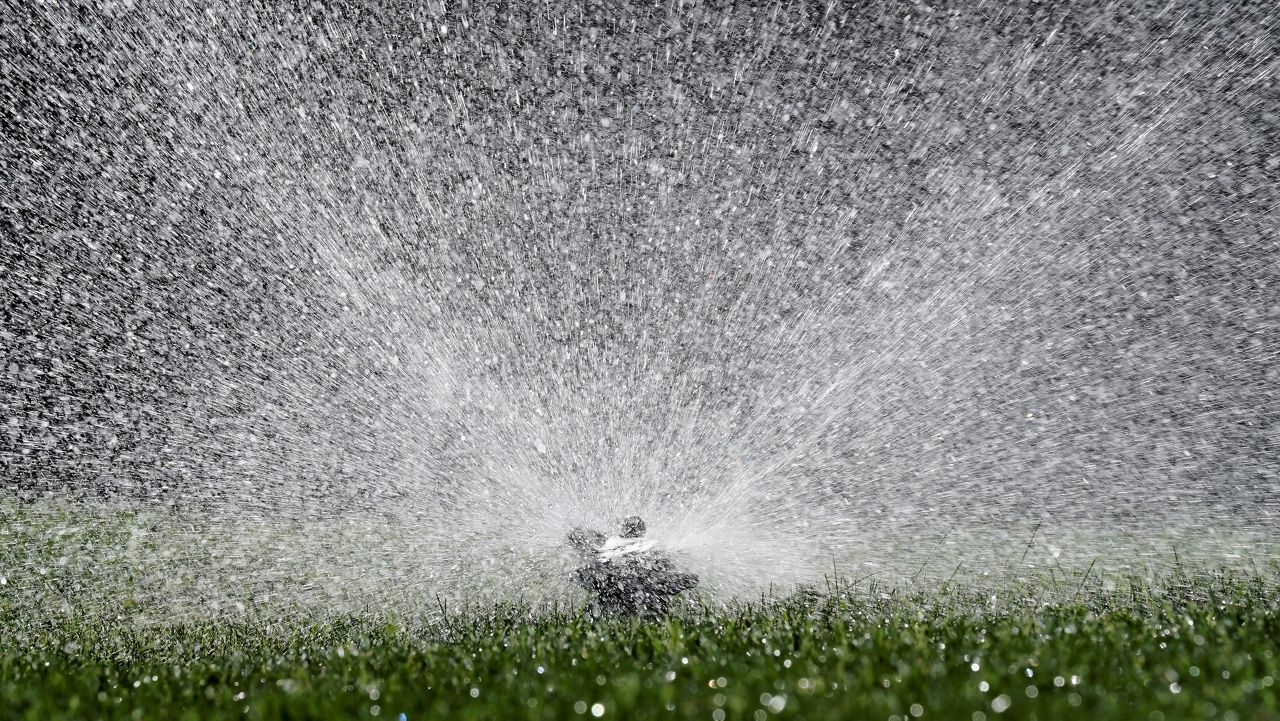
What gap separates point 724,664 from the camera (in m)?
2.97

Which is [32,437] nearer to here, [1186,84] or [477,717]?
[477,717]

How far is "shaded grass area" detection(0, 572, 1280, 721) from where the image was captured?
2461mm

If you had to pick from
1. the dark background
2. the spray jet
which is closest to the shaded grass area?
the spray jet

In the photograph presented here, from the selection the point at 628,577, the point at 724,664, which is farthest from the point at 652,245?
the point at 724,664

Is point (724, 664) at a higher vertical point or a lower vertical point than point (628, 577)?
lower

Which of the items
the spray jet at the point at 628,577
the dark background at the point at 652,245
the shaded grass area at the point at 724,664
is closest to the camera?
the shaded grass area at the point at 724,664

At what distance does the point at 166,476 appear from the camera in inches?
420

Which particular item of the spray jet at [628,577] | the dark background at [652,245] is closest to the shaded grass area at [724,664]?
the spray jet at [628,577]

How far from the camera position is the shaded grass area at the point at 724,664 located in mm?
2461

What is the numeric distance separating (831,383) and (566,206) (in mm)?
6984

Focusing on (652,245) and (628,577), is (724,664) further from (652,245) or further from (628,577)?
(652,245)

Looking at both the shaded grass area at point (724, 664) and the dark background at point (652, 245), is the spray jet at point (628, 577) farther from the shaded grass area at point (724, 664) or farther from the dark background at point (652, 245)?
the dark background at point (652, 245)

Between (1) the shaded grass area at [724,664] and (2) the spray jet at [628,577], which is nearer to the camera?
(1) the shaded grass area at [724,664]

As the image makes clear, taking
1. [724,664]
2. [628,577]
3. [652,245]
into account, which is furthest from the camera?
[652,245]
